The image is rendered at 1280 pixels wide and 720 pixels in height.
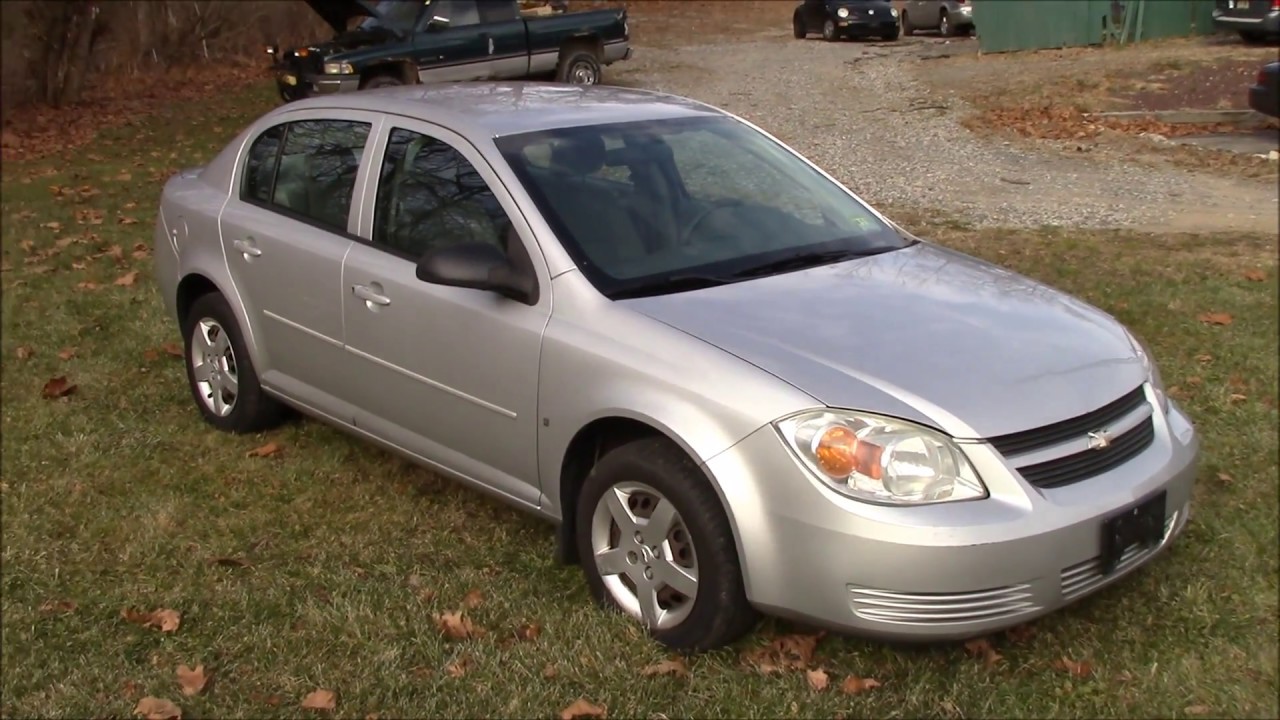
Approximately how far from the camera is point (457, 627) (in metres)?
4.17

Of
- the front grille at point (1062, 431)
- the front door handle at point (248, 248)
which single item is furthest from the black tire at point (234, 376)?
the front grille at point (1062, 431)

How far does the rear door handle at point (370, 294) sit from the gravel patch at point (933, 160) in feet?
20.6

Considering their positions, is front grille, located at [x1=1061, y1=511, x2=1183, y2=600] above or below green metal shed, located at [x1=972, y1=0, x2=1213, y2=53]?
above

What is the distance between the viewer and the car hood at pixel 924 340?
3.59 m

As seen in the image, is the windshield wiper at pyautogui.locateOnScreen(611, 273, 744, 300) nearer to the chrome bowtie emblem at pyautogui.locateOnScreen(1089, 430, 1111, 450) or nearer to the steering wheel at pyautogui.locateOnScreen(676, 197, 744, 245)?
the steering wheel at pyautogui.locateOnScreen(676, 197, 744, 245)

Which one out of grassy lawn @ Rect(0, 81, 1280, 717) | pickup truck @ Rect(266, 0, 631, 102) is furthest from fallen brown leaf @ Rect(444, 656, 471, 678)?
pickup truck @ Rect(266, 0, 631, 102)

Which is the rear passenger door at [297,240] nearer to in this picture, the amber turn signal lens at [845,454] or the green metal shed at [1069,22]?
the amber turn signal lens at [845,454]

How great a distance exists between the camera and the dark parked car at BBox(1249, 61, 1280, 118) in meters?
12.9

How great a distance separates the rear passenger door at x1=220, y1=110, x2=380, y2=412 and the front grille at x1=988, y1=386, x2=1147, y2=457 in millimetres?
2642

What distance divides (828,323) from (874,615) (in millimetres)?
910

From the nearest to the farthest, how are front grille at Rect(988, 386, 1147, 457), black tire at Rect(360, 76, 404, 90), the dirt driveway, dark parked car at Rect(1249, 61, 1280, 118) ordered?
front grille at Rect(988, 386, 1147, 457)
the dirt driveway
dark parked car at Rect(1249, 61, 1280, 118)
black tire at Rect(360, 76, 404, 90)

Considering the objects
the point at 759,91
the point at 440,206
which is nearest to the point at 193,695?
the point at 440,206

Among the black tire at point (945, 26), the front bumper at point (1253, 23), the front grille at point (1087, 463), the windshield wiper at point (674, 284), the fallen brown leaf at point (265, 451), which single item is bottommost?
the black tire at point (945, 26)

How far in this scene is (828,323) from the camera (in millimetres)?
3971
